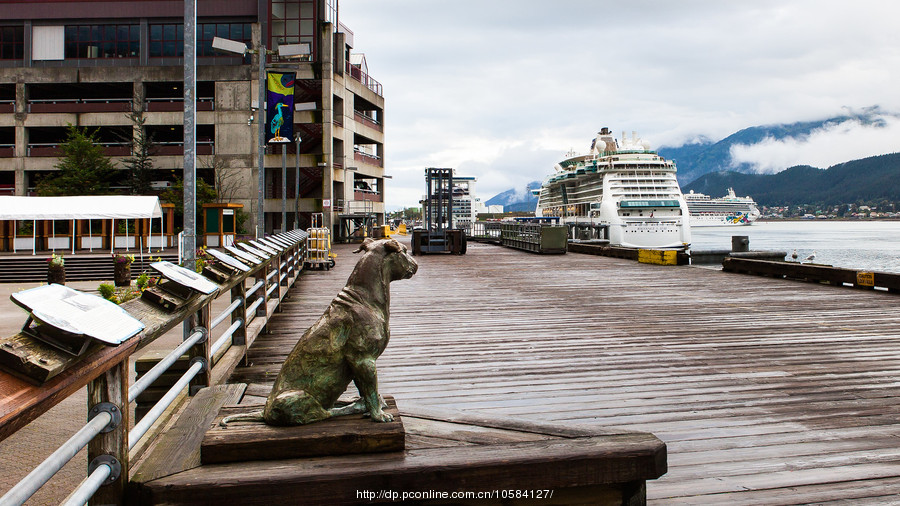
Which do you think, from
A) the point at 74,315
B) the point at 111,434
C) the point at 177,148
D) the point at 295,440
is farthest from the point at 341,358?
the point at 177,148

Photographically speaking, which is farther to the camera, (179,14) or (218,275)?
(179,14)

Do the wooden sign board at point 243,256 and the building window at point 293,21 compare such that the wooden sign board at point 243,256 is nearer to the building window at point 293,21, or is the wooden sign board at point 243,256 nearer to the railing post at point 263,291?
the railing post at point 263,291

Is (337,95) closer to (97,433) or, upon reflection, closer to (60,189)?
(60,189)

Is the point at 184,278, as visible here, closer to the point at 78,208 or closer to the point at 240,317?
the point at 240,317

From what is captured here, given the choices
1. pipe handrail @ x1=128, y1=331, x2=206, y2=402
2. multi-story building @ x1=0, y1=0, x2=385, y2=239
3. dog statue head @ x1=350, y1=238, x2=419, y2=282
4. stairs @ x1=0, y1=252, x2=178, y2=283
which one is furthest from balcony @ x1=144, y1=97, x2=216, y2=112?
dog statue head @ x1=350, y1=238, x2=419, y2=282

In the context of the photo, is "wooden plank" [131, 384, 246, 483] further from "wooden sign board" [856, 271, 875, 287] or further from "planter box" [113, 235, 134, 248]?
"planter box" [113, 235, 134, 248]

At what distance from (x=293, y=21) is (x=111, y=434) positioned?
48.6 meters

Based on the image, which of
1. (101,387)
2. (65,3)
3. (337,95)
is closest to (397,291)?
(101,387)

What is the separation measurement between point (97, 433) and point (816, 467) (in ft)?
11.0

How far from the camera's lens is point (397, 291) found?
11500mm

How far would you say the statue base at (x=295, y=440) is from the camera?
88.1 inches

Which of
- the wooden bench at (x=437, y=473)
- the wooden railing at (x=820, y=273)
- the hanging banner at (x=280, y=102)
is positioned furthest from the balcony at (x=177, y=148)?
the wooden bench at (x=437, y=473)

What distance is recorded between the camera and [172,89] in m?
46.7

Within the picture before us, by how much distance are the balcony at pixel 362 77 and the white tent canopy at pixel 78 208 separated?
24.4m
